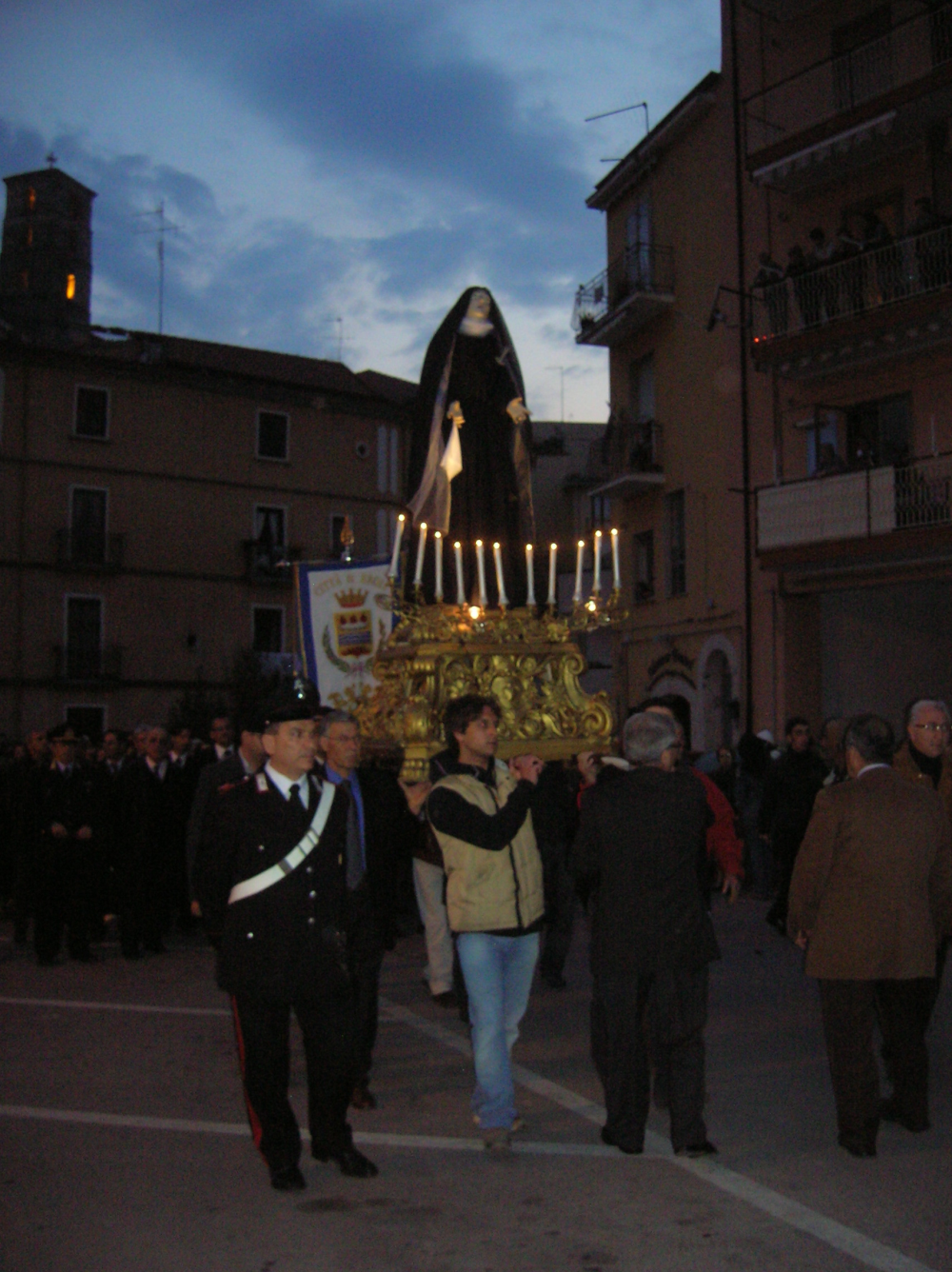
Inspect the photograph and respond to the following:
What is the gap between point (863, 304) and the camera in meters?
19.2

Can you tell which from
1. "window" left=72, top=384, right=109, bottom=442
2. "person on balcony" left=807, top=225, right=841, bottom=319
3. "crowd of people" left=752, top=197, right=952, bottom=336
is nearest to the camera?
"crowd of people" left=752, top=197, right=952, bottom=336

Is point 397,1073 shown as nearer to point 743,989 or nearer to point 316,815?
point 316,815

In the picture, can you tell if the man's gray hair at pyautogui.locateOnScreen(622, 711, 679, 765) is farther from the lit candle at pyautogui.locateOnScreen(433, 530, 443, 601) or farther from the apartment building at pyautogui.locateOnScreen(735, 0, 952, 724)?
the apartment building at pyautogui.locateOnScreen(735, 0, 952, 724)

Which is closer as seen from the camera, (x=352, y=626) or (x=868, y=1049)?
(x=868, y=1049)

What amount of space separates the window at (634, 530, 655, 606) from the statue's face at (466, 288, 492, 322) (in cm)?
1544

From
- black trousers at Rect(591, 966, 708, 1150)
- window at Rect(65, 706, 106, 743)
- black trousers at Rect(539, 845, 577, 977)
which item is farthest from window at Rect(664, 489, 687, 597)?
black trousers at Rect(591, 966, 708, 1150)

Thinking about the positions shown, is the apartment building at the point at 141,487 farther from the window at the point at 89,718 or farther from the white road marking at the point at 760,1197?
the white road marking at the point at 760,1197

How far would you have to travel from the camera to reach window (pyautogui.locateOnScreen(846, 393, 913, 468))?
19062mm

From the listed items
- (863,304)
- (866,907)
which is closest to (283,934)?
(866,907)

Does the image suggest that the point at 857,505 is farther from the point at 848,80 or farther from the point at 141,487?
the point at 141,487

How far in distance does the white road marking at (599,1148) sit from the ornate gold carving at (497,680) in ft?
A: 6.88

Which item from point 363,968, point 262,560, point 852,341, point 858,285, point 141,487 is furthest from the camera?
point 262,560

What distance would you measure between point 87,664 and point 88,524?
3.92 metres

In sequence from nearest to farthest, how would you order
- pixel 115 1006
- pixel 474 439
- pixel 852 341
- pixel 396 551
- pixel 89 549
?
pixel 115 1006 → pixel 396 551 → pixel 474 439 → pixel 852 341 → pixel 89 549
